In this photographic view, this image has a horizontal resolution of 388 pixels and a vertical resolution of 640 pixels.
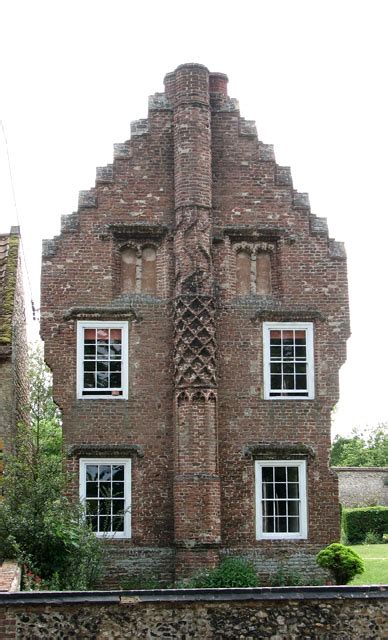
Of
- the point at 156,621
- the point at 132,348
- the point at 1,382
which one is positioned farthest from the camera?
the point at 132,348

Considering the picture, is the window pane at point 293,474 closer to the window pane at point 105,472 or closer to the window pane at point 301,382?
the window pane at point 301,382

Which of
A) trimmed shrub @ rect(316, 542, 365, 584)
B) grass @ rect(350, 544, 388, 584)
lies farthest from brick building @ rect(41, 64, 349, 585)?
grass @ rect(350, 544, 388, 584)

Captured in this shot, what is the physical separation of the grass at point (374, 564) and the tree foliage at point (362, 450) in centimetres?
3667

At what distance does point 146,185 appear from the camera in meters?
24.2

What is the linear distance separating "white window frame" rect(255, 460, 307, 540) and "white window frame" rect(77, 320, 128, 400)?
3.79 meters

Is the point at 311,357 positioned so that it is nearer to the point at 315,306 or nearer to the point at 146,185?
the point at 315,306

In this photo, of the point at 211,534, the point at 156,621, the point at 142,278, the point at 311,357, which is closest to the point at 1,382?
the point at 142,278

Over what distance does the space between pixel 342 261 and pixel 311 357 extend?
104 inches

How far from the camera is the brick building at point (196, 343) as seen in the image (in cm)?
2256

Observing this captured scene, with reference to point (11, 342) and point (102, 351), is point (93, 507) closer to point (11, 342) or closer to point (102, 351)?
point (102, 351)

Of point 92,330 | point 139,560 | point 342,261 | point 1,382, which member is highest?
point 342,261

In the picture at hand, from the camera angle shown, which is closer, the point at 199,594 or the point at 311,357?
the point at 199,594

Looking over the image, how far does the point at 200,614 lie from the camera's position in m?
12.9

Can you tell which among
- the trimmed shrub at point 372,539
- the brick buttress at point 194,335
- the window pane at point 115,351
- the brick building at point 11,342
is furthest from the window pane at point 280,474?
the trimmed shrub at point 372,539
